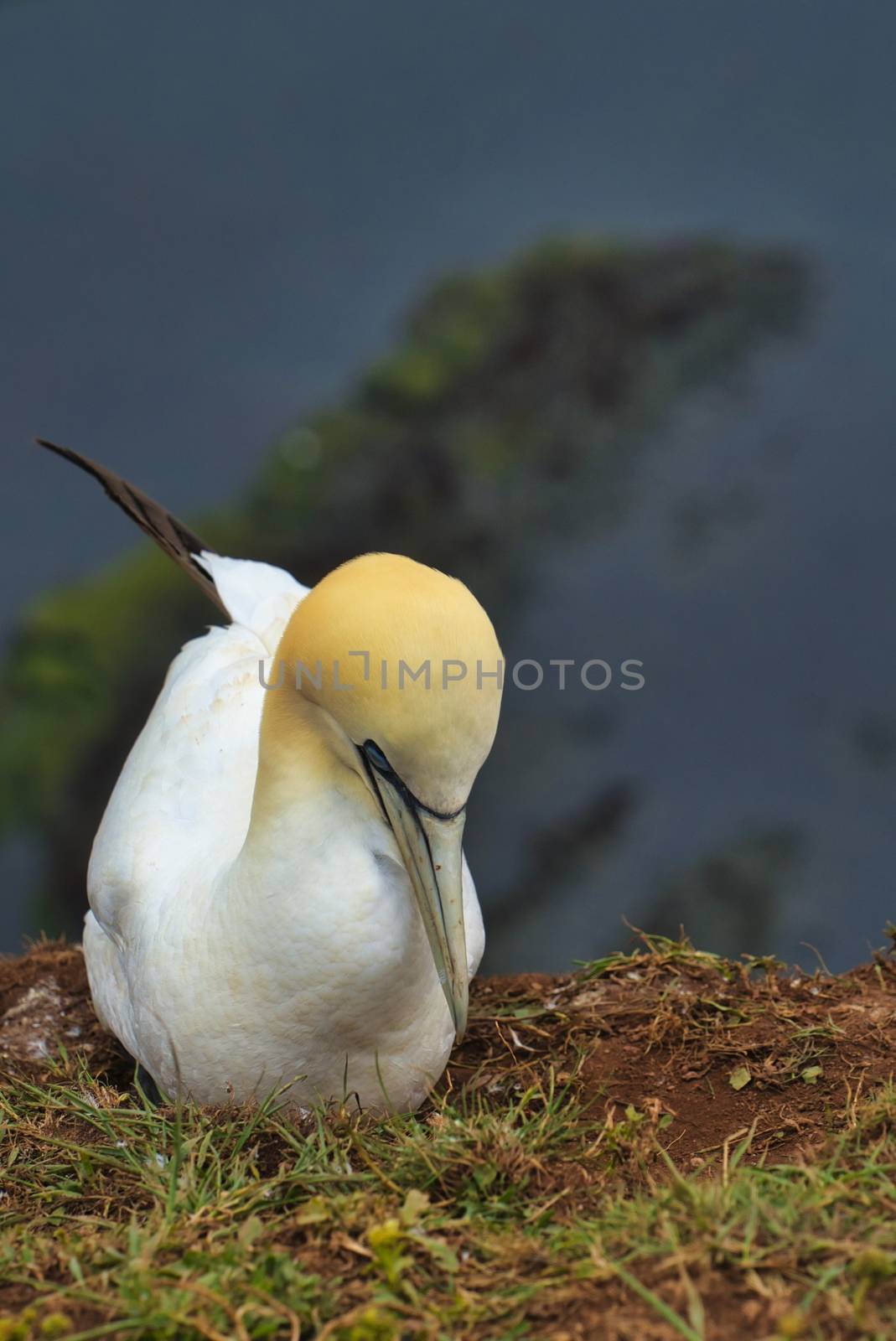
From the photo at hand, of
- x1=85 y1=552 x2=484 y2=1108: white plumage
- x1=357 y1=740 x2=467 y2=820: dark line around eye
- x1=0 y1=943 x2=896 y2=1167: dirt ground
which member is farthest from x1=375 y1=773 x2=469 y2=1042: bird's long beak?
x1=0 y1=943 x2=896 y2=1167: dirt ground

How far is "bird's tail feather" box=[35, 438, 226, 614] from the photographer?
185 inches

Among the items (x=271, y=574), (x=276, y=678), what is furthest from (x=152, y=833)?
(x=271, y=574)

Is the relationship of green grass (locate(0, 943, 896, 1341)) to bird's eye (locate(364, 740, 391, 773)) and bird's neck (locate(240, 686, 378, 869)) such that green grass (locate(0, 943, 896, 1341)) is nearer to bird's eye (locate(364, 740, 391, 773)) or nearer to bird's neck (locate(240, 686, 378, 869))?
bird's neck (locate(240, 686, 378, 869))

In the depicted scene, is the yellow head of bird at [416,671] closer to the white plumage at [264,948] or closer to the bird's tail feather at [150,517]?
the white plumage at [264,948]

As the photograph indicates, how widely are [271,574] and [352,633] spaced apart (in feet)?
6.95

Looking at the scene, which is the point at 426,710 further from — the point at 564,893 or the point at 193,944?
the point at 564,893

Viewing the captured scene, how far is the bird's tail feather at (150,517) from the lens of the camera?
4.71 meters

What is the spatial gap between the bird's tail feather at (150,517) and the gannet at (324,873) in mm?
970

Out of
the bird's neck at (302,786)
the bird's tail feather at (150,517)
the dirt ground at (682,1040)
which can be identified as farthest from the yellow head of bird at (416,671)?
the bird's tail feather at (150,517)

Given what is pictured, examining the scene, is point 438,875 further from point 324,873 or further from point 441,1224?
point 441,1224

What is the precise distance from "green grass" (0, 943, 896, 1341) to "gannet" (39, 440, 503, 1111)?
17 centimetres

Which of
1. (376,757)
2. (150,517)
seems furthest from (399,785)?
(150,517)

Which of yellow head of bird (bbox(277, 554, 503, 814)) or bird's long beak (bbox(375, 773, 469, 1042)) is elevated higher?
yellow head of bird (bbox(277, 554, 503, 814))

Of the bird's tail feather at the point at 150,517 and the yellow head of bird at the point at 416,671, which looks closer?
the yellow head of bird at the point at 416,671
